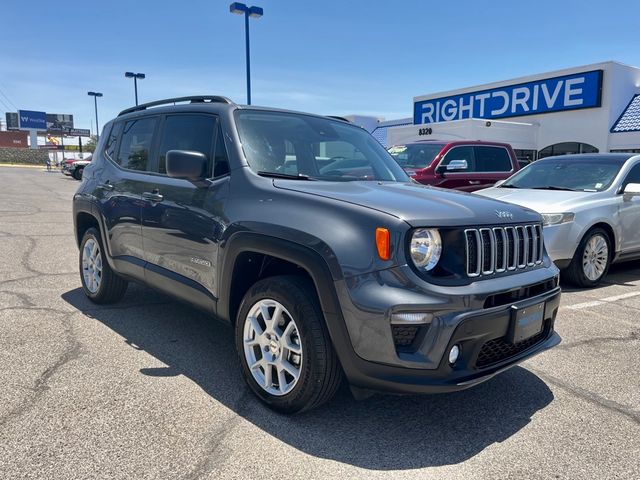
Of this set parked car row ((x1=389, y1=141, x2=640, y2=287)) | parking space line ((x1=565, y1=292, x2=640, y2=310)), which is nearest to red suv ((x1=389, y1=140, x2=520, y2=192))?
parked car row ((x1=389, y1=141, x2=640, y2=287))

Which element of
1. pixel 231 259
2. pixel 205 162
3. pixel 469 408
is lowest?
pixel 469 408

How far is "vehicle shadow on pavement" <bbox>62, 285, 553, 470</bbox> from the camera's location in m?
2.82

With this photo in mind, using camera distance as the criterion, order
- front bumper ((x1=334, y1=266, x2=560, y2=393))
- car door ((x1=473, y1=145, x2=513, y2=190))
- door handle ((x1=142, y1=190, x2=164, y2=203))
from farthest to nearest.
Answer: car door ((x1=473, y1=145, x2=513, y2=190))
door handle ((x1=142, y1=190, x2=164, y2=203))
front bumper ((x1=334, y1=266, x2=560, y2=393))

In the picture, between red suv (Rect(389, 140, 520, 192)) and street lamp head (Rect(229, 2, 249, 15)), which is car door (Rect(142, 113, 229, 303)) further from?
street lamp head (Rect(229, 2, 249, 15))

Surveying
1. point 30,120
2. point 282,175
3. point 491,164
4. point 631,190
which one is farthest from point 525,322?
point 30,120

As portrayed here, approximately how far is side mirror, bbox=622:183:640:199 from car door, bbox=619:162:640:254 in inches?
2.1

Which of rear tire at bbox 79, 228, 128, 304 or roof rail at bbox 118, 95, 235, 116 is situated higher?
roof rail at bbox 118, 95, 235, 116

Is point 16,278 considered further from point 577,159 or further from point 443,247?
point 577,159

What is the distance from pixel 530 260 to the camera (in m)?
3.32

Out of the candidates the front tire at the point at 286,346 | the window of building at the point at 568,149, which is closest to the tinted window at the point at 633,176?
the front tire at the point at 286,346

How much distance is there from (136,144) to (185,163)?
160cm

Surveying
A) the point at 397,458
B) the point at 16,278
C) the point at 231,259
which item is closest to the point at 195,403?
the point at 231,259

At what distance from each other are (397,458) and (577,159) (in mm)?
6301

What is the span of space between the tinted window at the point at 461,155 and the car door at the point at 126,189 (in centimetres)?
691
